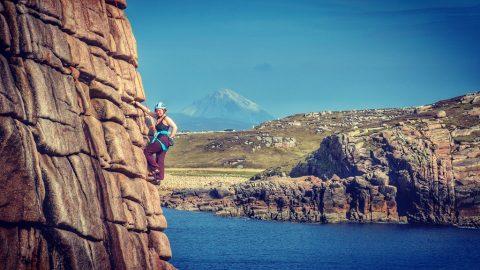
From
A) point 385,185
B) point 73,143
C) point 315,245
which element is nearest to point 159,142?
point 73,143

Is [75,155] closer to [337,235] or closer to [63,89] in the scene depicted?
[63,89]

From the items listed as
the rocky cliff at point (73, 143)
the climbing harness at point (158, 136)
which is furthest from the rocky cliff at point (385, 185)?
the rocky cliff at point (73, 143)

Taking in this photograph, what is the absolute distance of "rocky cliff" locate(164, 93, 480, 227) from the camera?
16925cm

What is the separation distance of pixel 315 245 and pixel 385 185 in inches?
1543

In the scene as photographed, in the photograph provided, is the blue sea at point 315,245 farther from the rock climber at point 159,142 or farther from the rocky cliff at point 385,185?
the rock climber at point 159,142

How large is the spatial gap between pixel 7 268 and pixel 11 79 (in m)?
7.98

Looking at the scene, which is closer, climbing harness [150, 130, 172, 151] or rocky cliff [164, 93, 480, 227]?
climbing harness [150, 130, 172, 151]

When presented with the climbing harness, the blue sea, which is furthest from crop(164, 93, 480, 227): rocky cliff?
the climbing harness

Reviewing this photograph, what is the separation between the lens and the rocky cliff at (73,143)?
34750 mm

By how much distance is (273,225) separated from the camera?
164 metres

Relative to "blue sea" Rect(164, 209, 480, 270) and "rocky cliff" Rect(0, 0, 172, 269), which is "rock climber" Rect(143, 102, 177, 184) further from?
"blue sea" Rect(164, 209, 480, 270)

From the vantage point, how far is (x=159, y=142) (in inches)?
1953

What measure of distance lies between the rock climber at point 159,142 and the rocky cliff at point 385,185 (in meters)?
122

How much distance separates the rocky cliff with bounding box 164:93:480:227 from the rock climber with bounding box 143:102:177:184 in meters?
122
